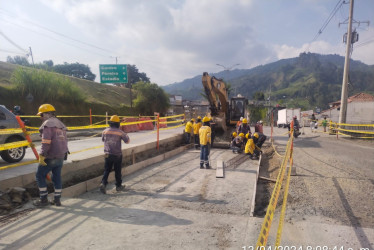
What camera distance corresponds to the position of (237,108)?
1352 cm

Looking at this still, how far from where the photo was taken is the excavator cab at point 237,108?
13.4 m

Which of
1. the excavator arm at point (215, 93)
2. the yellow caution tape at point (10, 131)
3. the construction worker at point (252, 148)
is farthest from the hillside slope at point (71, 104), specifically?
the construction worker at point (252, 148)

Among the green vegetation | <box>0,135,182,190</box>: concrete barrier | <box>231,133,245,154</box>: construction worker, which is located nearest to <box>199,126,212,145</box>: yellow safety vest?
<box>0,135,182,190</box>: concrete barrier

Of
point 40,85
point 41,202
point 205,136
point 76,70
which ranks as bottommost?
point 41,202

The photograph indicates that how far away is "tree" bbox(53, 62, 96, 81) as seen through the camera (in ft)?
250

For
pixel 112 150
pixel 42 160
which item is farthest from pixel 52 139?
pixel 112 150

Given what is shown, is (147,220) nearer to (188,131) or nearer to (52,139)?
(52,139)

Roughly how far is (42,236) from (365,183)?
22.4ft

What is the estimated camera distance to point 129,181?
598 cm

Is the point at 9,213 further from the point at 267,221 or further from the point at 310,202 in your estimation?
the point at 310,202

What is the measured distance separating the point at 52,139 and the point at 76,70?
3323 inches

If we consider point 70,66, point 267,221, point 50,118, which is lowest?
point 267,221

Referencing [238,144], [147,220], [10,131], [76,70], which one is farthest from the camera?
[76,70]

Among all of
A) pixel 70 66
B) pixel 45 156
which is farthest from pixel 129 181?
pixel 70 66
